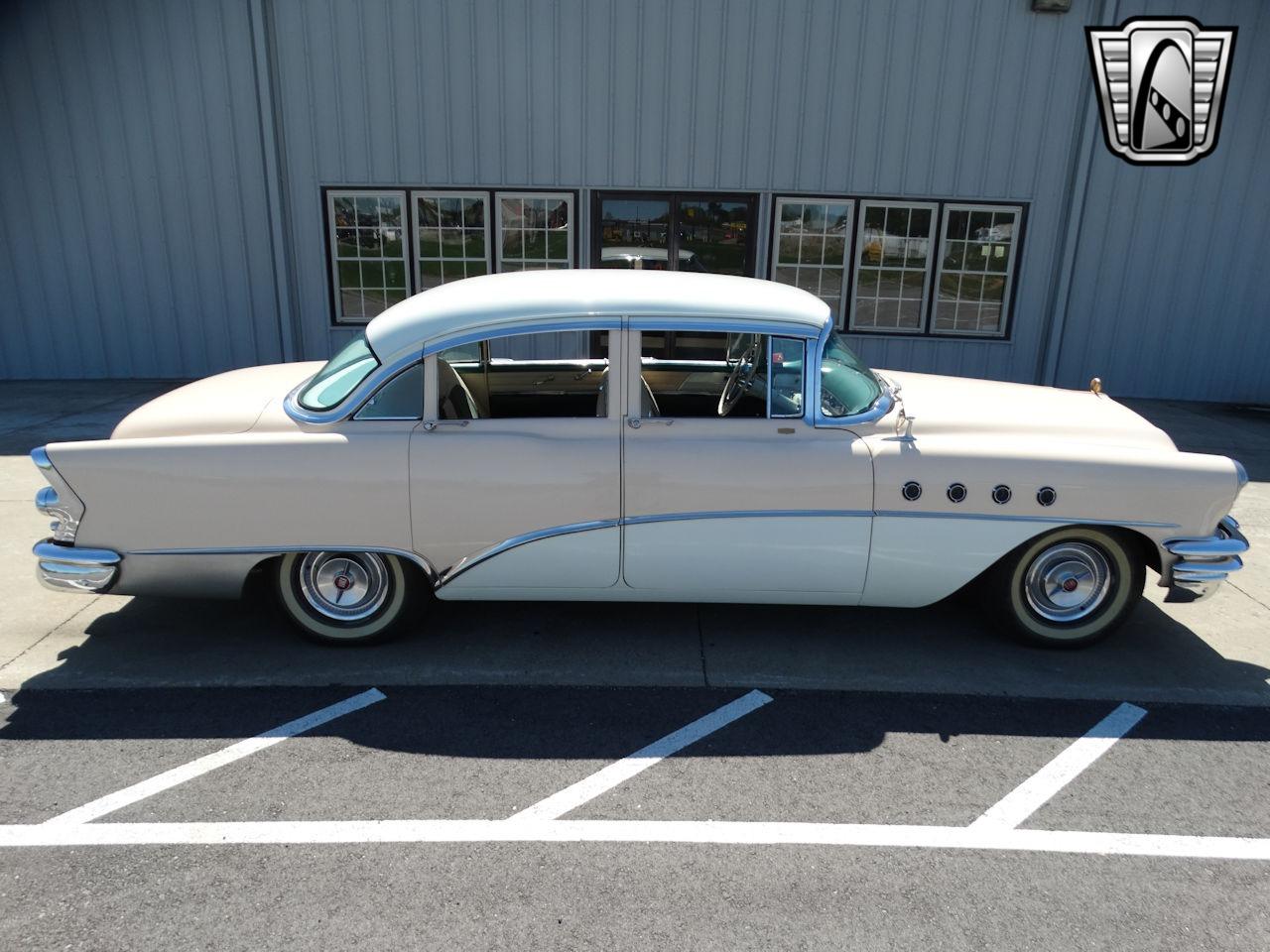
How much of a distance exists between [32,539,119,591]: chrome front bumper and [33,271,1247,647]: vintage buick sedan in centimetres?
1

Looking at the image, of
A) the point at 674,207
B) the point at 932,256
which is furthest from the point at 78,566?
the point at 932,256

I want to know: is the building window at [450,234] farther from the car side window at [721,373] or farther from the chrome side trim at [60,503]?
the chrome side trim at [60,503]

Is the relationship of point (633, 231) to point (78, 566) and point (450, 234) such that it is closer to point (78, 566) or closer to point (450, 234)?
point (450, 234)

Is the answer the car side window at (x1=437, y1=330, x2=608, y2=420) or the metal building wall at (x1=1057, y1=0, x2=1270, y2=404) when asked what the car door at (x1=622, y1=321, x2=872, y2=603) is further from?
the metal building wall at (x1=1057, y1=0, x2=1270, y2=404)

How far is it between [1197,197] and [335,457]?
10.3 metres

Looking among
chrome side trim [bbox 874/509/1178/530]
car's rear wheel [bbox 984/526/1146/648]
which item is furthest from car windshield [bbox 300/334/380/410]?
car's rear wheel [bbox 984/526/1146/648]

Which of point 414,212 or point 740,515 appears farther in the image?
point 414,212

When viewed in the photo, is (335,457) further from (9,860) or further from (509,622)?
(9,860)

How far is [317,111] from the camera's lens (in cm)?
995

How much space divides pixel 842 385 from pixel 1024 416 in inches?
38.6

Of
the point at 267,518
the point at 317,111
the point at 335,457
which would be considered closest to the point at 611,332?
the point at 335,457

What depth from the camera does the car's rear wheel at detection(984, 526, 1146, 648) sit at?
4305mm

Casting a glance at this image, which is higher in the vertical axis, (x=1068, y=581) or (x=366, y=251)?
(x=366, y=251)

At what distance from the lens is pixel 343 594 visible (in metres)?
4.36
